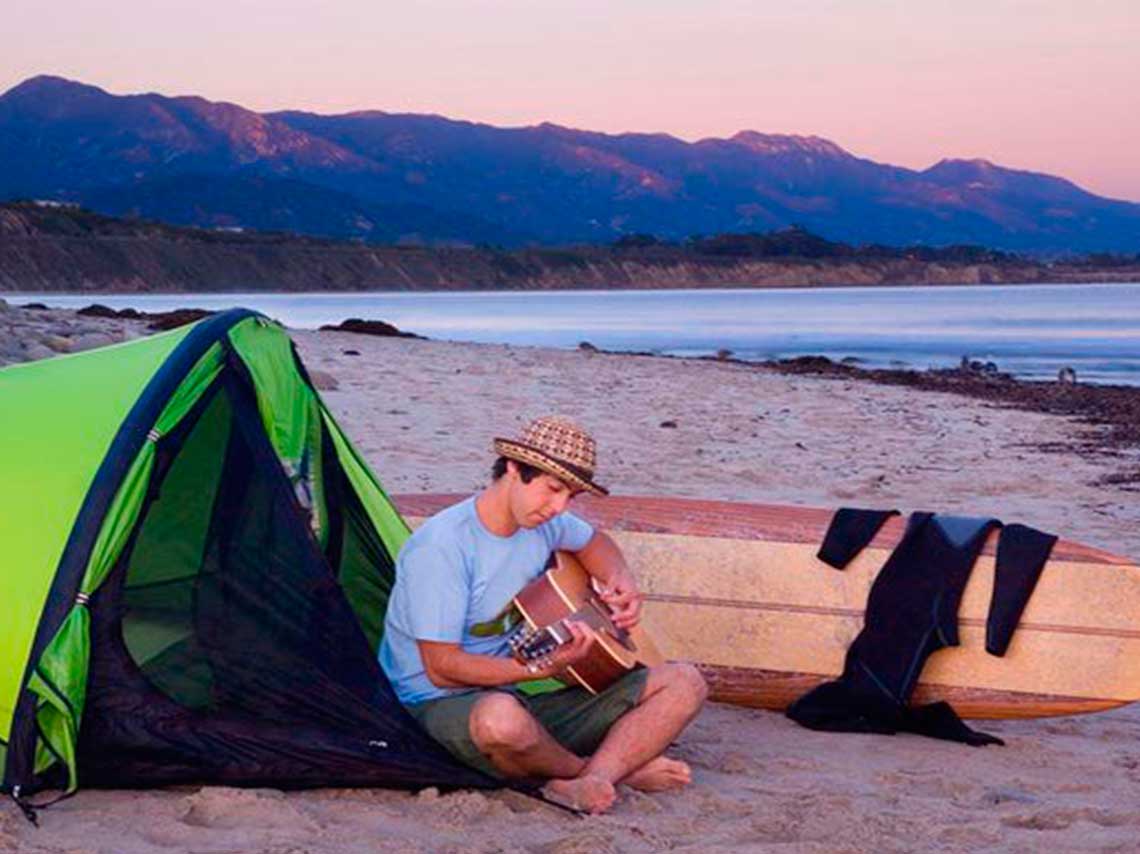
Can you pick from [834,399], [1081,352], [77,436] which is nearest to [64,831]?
[77,436]

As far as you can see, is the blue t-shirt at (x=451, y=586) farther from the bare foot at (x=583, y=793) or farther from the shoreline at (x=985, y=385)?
the shoreline at (x=985, y=385)

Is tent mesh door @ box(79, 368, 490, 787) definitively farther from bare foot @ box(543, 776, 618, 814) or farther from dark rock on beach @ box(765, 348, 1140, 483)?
dark rock on beach @ box(765, 348, 1140, 483)

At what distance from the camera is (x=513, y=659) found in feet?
16.3

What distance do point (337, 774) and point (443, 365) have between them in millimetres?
15580

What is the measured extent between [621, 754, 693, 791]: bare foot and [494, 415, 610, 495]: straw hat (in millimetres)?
953

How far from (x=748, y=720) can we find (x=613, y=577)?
52.8 inches

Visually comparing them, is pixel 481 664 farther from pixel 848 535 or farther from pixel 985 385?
pixel 985 385

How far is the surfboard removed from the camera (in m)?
6.33

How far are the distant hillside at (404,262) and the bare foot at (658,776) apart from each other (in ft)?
311

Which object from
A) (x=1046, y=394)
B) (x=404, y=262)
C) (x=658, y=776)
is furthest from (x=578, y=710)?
(x=404, y=262)

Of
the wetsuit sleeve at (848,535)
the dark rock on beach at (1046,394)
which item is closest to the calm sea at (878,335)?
the dark rock on beach at (1046,394)

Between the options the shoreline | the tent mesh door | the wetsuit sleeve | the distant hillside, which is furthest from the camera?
the distant hillside

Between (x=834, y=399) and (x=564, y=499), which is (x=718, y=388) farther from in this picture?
(x=564, y=499)

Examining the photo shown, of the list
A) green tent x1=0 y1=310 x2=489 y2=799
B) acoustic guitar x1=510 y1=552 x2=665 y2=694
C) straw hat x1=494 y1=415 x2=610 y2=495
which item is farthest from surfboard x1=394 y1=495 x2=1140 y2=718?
straw hat x1=494 y1=415 x2=610 y2=495
